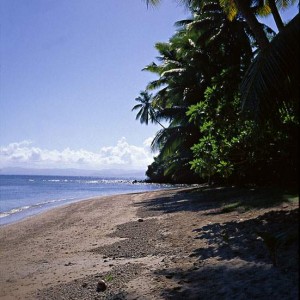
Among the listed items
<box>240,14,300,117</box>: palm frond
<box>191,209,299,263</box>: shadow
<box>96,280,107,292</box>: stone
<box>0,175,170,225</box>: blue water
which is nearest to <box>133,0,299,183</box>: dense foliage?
<box>240,14,300,117</box>: palm frond

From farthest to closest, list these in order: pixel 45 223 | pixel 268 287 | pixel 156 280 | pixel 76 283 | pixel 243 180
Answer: pixel 243 180 → pixel 45 223 → pixel 76 283 → pixel 156 280 → pixel 268 287

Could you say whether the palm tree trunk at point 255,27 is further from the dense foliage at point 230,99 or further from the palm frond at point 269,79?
the palm frond at point 269,79

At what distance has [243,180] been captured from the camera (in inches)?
741

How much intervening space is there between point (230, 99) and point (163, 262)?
5.78 meters

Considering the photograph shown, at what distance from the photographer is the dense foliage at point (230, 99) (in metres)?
4.97

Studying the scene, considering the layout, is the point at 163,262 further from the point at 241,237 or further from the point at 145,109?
the point at 145,109

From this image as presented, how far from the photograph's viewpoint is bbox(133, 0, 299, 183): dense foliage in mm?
4973

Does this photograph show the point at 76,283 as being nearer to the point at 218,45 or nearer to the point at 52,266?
the point at 52,266

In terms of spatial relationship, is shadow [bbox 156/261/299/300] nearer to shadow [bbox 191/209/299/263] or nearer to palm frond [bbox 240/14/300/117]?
shadow [bbox 191/209/299/263]

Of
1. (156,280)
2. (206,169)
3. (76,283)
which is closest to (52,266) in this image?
(76,283)

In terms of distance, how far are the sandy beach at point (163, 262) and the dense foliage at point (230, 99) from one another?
139 centimetres

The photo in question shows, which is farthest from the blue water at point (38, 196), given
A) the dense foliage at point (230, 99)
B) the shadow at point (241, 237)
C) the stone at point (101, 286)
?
the stone at point (101, 286)

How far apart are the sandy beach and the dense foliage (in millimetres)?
1391

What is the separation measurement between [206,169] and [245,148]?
1.28 meters
